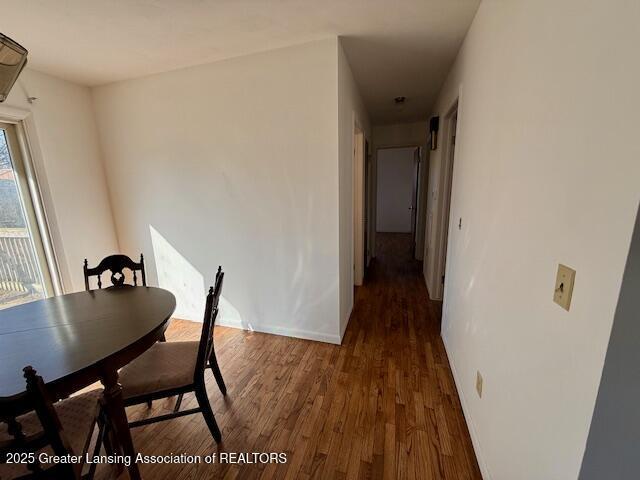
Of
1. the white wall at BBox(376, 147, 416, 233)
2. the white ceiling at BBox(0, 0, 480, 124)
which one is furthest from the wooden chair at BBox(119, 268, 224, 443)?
the white wall at BBox(376, 147, 416, 233)

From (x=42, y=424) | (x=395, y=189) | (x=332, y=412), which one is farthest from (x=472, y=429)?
(x=395, y=189)

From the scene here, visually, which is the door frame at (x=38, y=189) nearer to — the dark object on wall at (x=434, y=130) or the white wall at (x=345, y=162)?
the white wall at (x=345, y=162)

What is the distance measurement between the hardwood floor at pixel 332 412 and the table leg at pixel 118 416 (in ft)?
0.69

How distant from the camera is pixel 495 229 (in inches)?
49.6

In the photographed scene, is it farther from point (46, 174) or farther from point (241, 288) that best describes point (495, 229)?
point (46, 174)

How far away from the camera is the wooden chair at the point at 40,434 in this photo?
28.2 inches

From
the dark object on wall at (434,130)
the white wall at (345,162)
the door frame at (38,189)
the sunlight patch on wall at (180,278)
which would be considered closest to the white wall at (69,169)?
the door frame at (38,189)

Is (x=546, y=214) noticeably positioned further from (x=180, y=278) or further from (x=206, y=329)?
(x=180, y=278)

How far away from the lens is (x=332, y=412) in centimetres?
164

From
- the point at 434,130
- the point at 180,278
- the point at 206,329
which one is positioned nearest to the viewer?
the point at 206,329

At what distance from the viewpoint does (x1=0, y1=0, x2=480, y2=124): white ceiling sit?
1.54 metres

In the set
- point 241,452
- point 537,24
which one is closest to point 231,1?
point 537,24

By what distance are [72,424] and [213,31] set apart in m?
2.32

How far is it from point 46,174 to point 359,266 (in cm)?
342
